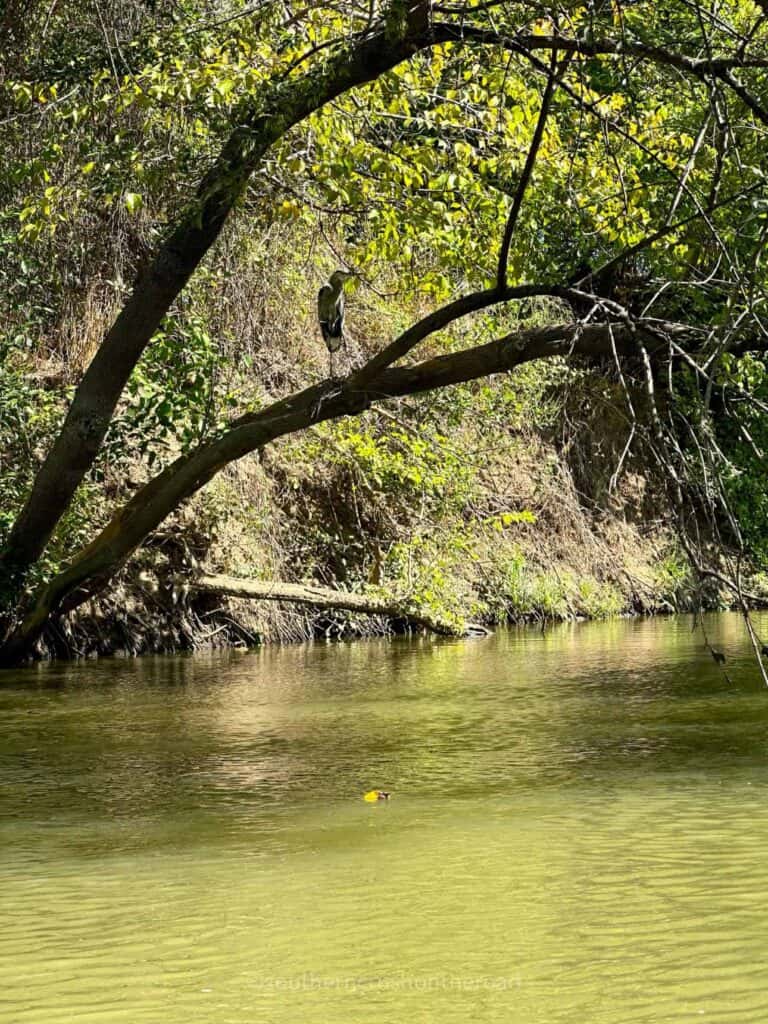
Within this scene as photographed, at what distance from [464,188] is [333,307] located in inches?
78.6

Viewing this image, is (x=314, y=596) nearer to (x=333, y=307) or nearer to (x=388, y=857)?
(x=333, y=307)

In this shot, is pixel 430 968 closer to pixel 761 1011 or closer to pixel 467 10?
pixel 761 1011

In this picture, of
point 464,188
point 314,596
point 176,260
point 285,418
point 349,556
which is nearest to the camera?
point 176,260

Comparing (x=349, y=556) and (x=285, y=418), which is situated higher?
(x=285, y=418)

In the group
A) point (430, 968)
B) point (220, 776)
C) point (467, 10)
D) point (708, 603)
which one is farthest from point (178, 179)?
point (708, 603)

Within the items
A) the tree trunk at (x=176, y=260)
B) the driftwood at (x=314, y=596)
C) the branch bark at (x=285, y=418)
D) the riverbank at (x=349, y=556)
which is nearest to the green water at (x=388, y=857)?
the branch bark at (x=285, y=418)

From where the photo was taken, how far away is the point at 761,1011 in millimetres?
2771

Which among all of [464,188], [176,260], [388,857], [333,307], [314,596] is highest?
[464,188]

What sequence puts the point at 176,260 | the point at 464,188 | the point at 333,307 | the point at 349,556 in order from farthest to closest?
the point at 349,556 < the point at 333,307 < the point at 464,188 < the point at 176,260

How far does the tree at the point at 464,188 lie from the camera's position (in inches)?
287

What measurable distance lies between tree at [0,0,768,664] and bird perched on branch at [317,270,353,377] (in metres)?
0.91

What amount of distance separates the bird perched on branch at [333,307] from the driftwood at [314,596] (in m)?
2.13

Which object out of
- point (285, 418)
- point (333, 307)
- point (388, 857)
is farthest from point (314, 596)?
point (388, 857)

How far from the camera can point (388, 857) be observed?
434 centimetres
